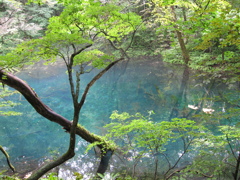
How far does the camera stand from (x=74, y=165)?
4.89 meters

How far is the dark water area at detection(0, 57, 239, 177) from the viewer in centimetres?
554

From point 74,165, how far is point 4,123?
13.7 feet

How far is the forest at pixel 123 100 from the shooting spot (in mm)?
2553

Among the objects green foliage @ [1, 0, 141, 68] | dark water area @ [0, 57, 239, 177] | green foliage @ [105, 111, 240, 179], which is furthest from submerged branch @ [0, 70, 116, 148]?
dark water area @ [0, 57, 239, 177]

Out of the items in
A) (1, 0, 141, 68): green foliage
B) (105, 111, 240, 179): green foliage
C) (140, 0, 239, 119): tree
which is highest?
(140, 0, 239, 119): tree

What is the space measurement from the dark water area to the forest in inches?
1.5

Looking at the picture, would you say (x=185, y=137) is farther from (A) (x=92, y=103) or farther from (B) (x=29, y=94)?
(A) (x=92, y=103)

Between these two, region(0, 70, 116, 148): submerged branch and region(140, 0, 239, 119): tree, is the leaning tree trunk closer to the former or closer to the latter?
region(0, 70, 116, 148): submerged branch

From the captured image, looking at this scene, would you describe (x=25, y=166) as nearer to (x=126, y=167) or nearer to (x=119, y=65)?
(x=126, y=167)

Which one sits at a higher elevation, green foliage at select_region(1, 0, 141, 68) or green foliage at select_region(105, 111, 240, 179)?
green foliage at select_region(1, 0, 141, 68)

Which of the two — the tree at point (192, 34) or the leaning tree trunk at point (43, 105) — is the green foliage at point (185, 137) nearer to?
the leaning tree trunk at point (43, 105)

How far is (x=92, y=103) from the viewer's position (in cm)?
884

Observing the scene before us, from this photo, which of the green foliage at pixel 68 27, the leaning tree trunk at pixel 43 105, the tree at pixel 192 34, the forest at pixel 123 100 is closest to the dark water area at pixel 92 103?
the forest at pixel 123 100

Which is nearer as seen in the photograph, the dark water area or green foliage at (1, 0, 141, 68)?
green foliage at (1, 0, 141, 68)
